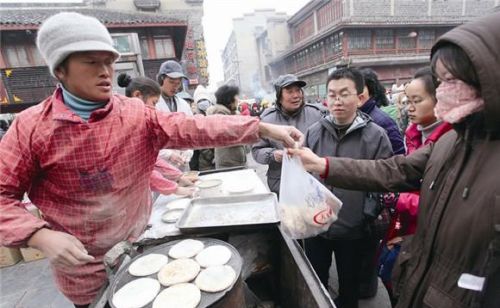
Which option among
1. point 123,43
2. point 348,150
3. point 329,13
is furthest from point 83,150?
point 329,13

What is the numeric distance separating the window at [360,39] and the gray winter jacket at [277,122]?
864 inches

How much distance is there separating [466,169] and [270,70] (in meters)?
45.8

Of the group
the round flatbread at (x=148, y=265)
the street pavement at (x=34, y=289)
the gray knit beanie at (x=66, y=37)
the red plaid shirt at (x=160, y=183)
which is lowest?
the street pavement at (x=34, y=289)

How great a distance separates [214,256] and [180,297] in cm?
30

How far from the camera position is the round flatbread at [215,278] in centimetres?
129

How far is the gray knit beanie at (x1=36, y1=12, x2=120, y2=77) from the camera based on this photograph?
126cm

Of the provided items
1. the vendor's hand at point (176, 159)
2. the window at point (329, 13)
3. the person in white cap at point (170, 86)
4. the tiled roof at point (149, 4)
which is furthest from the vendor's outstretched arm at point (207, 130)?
the window at point (329, 13)

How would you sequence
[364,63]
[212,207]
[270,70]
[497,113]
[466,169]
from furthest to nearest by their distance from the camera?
[270,70]
[364,63]
[212,207]
[466,169]
[497,113]

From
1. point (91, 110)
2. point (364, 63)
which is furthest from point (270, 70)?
point (91, 110)

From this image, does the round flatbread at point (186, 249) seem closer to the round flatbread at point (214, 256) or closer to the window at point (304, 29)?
the round flatbread at point (214, 256)

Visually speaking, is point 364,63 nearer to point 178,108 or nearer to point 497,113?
point 178,108

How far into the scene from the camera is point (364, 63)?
869 inches

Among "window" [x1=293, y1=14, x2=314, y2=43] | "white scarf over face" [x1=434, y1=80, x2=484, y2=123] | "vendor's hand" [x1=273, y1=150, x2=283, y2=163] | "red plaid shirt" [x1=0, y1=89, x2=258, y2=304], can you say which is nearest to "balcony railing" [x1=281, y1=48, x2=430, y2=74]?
"window" [x1=293, y1=14, x2=314, y2=43]

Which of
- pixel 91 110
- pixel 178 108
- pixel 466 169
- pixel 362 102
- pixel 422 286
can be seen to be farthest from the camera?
pixel 178 108
